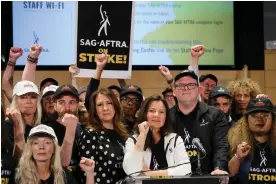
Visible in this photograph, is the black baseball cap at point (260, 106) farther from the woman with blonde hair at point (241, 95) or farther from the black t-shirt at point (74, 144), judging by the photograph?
the black t-shirt at point (74, 144)

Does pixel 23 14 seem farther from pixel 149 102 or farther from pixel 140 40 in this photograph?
pixel 149 102

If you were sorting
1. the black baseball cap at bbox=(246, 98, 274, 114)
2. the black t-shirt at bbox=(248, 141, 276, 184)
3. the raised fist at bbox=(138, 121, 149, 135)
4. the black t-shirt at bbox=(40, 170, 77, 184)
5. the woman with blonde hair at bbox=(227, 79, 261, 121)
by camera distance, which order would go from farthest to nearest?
the woman with blonde hair at bbox=(227, 79, 261, 121), the black baseball cap at bbox=(246, 98, 274, 114), the black t-shirt at bbox=(248, 141, 276, 184), the black t-shirt at bbox=(40, 170, 77, 184), the raised fist at bbox=(138, 121, 149, 135)

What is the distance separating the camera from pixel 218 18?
26.6 feet

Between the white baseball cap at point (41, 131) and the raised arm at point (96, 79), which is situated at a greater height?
the raised arm at point (96, 79)

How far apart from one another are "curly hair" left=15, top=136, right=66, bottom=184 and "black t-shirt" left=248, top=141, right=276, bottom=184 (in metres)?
1.42

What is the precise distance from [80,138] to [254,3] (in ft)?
16.0

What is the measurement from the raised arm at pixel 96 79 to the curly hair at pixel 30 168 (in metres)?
0.68

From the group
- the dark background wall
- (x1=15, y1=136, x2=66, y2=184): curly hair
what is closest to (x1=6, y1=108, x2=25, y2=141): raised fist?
(x1=15, y1=136, x2=66, y2=184): curly hair

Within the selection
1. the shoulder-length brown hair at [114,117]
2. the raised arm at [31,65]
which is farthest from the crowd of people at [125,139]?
the raised arm at [31,65]

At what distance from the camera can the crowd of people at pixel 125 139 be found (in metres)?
4.04

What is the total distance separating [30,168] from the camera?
3.98 m

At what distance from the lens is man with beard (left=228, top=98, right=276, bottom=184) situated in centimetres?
436

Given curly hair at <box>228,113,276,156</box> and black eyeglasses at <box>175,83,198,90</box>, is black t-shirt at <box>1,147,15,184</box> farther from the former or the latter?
curly hair at <box>228,113,276,156</box>

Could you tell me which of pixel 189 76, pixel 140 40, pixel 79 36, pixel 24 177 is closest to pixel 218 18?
pixel 140 40
